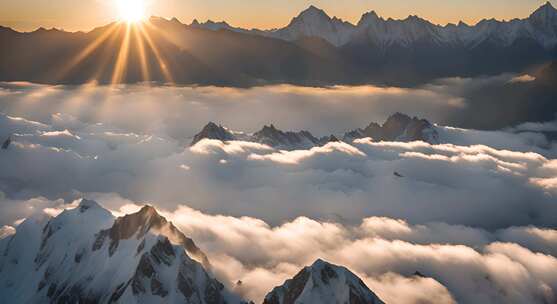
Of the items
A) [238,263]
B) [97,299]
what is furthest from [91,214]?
[238,263]

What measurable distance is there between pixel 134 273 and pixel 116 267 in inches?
675

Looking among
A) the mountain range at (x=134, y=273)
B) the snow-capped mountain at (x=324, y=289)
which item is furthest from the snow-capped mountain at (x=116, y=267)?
the snow-capped mountain at (x=324, y=289)

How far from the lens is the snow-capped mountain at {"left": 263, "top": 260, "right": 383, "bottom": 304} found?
442 feet

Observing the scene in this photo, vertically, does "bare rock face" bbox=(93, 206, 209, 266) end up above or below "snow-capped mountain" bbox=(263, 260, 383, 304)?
below

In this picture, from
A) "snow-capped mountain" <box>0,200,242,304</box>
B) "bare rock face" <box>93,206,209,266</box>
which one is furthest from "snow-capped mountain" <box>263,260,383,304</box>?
"bare rock face" <box>93,206,209,266</box>

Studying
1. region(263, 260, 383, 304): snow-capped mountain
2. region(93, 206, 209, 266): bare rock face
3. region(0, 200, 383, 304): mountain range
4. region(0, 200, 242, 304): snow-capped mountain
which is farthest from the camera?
region(93, 206, 209, 266): bare rock face

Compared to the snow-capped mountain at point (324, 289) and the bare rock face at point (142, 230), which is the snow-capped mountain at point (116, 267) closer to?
the bare rock face at point (142, 230)

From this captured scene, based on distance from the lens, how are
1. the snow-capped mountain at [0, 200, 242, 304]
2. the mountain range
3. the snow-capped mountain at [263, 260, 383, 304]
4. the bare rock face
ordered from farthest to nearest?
the bare rock face < the snow-capped mountain at [0, 200, 242, 304] < the mountain range < the snow-capped mountain at [263, 260, 383, 304]

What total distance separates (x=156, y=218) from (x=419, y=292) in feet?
333

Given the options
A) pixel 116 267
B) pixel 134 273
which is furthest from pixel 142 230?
pixel 134 273

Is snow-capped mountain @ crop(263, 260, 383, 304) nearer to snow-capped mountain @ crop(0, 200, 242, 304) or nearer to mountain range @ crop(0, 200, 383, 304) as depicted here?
mountain range @ crop(0, 200, 383, 304)

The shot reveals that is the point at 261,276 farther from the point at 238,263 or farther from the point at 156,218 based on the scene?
the point at 156,218

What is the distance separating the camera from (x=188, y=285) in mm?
152250

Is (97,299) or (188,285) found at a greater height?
(188,285)
